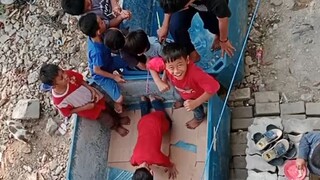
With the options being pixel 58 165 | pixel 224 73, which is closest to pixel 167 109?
pixel 224 73

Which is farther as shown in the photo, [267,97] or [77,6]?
[267,97]

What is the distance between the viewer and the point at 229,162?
12.3 ft

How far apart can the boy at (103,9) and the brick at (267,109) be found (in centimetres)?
96

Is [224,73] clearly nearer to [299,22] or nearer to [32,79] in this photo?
[299,22]

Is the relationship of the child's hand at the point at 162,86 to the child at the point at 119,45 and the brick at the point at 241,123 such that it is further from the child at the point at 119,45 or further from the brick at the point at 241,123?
the brick at the point at 241,123

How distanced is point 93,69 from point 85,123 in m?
0.40

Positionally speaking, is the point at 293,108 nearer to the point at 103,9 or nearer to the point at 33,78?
the point at 103,9

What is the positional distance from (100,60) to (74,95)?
0.26m

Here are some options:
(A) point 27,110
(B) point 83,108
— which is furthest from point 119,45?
(A) point 27,110

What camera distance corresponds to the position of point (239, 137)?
3.76 meters

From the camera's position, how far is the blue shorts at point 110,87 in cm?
370

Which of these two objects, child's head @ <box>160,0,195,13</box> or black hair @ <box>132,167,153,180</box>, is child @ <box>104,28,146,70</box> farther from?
black hair @ <box>132,167,153,180</box>

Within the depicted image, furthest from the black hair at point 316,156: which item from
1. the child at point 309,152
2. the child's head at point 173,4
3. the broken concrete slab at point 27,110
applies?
the broken concrete slab at point 27,110

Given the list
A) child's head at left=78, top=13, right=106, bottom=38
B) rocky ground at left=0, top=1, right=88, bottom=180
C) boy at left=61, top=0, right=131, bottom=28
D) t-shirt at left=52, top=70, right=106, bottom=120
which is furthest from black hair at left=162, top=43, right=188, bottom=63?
rocky ground at left=0, top=1, right=88, bottom=180
